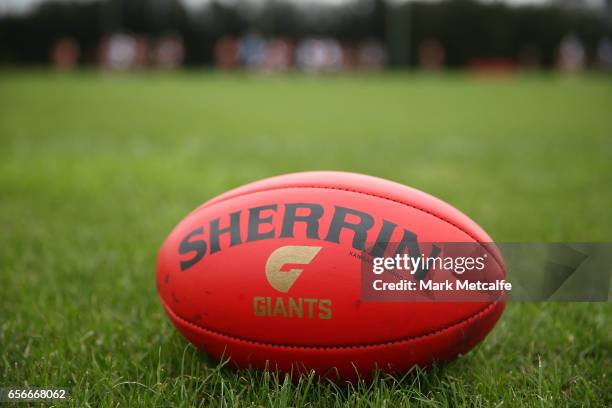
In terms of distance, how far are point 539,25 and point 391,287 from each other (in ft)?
131

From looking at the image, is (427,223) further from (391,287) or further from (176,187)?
(176,187)

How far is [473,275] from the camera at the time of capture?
1.44 metres

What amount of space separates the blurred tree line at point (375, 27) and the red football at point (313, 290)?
35.8 m

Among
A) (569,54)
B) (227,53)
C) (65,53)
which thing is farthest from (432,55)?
(65,53)

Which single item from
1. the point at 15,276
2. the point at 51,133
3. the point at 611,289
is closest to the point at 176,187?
the point at 15,276

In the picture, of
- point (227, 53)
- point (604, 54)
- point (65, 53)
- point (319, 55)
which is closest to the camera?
point (65, 53)

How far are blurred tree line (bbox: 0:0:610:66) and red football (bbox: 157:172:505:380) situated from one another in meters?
35.8

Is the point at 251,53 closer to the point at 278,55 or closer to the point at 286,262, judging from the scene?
the point at 278,55

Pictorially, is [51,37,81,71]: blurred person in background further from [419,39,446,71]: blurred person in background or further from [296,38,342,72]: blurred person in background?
[419,39,446,71]: blurred person in background

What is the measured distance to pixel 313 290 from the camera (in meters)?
1.38

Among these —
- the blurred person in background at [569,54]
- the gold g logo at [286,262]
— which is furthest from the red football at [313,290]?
the blurred person in background at [569,54]

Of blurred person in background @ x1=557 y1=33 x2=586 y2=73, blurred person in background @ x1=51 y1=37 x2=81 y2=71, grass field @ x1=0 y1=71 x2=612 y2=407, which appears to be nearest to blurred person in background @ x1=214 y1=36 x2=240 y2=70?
blurred person in background @ x1=51 y1=37 x2=81 y2=71

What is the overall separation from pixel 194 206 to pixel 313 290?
2239mm

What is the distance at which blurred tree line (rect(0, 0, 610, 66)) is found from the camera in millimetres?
34688
